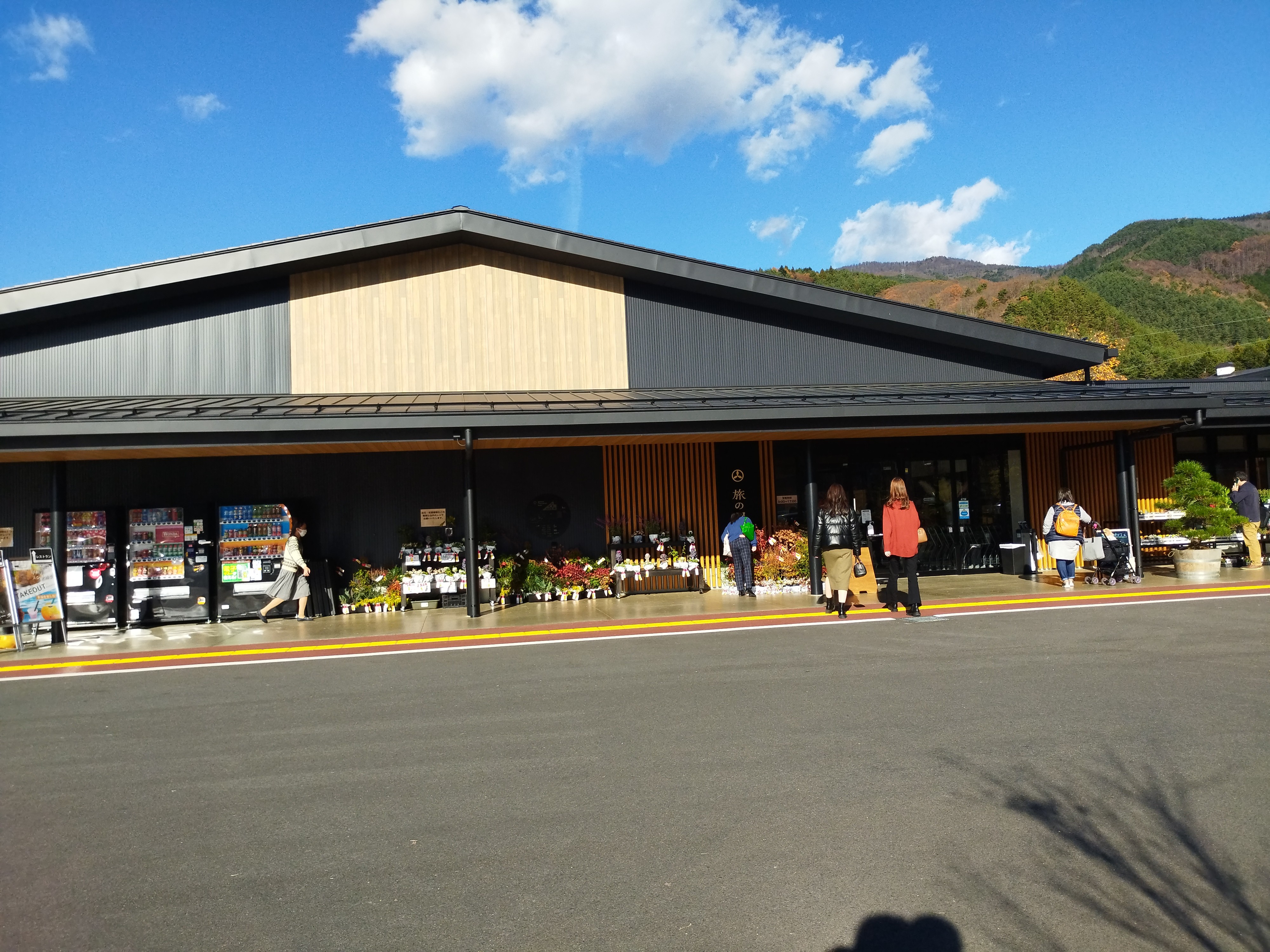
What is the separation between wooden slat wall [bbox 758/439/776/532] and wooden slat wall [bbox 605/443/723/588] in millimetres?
809

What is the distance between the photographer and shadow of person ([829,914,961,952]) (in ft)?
11.1

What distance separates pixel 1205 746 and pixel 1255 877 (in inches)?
75.5

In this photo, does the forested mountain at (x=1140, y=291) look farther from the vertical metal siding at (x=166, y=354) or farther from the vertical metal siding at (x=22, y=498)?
the vertical metal siding at (x=22, y=498)

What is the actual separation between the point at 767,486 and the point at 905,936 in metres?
12.7

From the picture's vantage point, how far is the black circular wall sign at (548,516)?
50.2 ft

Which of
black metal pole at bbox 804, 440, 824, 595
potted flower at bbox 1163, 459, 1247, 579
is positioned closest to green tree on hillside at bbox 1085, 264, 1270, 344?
potted flower at bbox 1163, 459, 1247, 579

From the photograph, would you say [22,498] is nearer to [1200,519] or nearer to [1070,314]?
[1200,519]

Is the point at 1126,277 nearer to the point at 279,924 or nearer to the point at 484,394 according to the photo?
the point at 484,394

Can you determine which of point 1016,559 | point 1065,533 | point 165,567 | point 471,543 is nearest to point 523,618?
point 471,543

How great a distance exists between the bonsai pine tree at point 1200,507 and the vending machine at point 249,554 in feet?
47.3

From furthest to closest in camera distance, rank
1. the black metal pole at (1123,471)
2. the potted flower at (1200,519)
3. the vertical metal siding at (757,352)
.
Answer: the vertical metal siding at (757,352) < the black metal pole at (1123,471) < the potted flower at (1200,519)

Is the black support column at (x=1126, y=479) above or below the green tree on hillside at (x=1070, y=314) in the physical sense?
below

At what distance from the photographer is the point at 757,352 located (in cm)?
1645

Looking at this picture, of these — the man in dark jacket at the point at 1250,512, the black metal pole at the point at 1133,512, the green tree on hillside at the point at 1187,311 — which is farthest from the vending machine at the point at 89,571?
the green tree on hillside at the point at 1187,311
